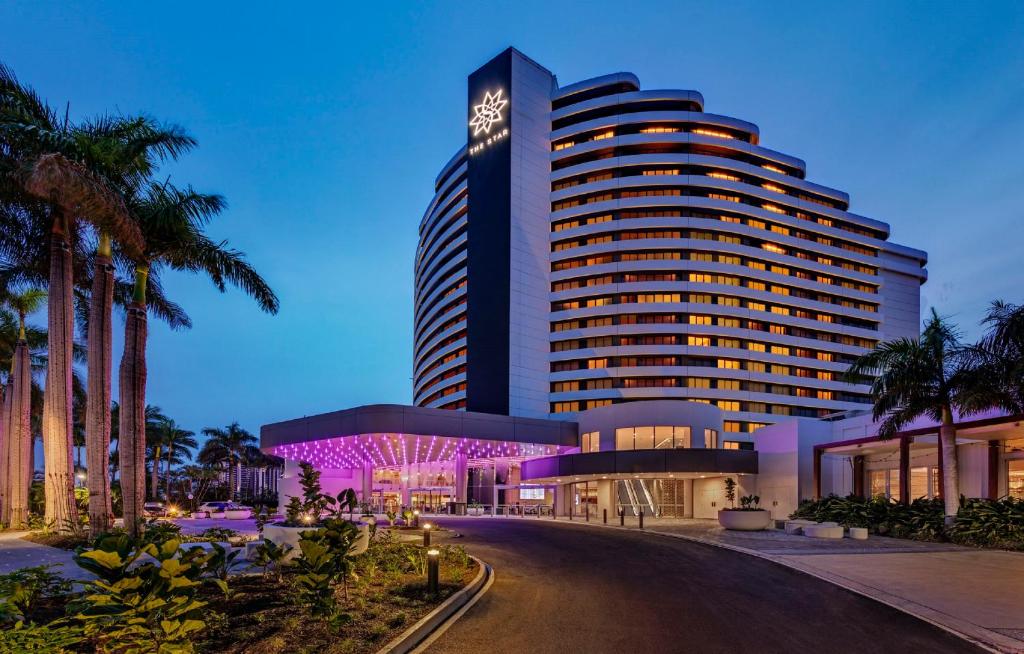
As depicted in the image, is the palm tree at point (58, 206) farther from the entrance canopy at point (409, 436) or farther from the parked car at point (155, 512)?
the entrance canopy at point (409, 436)

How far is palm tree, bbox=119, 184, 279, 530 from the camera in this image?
18906mm

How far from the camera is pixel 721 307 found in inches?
3086

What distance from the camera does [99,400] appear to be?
19.1 metres

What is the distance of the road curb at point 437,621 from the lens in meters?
9.07

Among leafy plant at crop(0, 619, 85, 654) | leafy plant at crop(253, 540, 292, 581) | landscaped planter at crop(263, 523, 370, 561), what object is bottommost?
landscaped planter at crop(263, 523, 370, 561)

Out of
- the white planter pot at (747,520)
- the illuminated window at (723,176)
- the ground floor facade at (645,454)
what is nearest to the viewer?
the white planter pot at (747,520)

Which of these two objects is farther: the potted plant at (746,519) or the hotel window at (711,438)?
the hotel window at (711,438)

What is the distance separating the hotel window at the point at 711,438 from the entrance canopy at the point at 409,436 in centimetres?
1022

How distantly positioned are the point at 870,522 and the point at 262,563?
92.9 feet

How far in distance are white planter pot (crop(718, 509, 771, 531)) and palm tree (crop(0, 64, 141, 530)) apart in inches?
1080

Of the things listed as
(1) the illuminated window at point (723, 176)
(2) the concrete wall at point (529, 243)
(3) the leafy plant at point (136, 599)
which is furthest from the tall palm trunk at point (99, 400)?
(1) the illuminated window at point (723, 176)

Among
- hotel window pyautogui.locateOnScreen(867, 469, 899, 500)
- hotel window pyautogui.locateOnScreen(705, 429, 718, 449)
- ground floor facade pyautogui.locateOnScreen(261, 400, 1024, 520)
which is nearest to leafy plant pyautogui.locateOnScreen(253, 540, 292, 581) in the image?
ground floor facade pyautogui.locateOnScreen(261, 400, 1024, 520)

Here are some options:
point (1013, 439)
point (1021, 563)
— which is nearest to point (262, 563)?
point (1021, 563)

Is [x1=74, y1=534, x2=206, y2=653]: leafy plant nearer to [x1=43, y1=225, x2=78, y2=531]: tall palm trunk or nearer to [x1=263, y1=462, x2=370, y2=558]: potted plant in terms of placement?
[x1=263, y1=462, x2=370, y2=558]: potted plant
